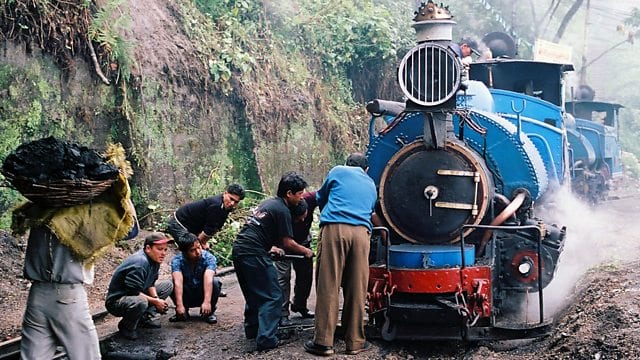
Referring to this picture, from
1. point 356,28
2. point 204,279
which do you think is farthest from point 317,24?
point 204,279

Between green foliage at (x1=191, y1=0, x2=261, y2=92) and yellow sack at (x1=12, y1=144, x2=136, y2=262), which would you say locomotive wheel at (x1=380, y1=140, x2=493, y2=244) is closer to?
yellow sack at (x1=12, y1=144, x2=136, y2=262)

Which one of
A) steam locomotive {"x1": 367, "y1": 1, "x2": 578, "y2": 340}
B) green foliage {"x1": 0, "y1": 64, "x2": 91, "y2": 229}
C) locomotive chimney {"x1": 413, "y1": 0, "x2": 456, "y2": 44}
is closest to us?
steam locomotive {"x1": 367, "y1": 1, "x2": 578, "y2": 340}

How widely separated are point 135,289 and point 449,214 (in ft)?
9.46

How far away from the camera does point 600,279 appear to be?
711 centimetres

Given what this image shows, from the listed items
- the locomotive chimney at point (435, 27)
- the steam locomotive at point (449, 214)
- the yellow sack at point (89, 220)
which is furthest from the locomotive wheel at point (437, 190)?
the yellow sack at point (89, 220)

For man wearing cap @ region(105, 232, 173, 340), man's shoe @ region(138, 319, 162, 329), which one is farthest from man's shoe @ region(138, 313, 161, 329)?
man wearing cap @ region(105, 232, 173, 340)

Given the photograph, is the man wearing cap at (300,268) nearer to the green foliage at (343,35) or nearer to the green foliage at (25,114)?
the green foliage at (25,114)

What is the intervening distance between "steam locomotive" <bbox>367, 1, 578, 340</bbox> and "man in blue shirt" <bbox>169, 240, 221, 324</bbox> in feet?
5.45

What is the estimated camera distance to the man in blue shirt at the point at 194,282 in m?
6.97

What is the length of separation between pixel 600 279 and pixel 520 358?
195cm

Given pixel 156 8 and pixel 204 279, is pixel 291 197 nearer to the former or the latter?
pixel 204 279

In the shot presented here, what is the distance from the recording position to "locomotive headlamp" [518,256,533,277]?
6414 mm

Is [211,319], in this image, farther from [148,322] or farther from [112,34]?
[112,34]

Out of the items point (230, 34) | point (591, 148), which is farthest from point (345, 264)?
point (591, 148)
